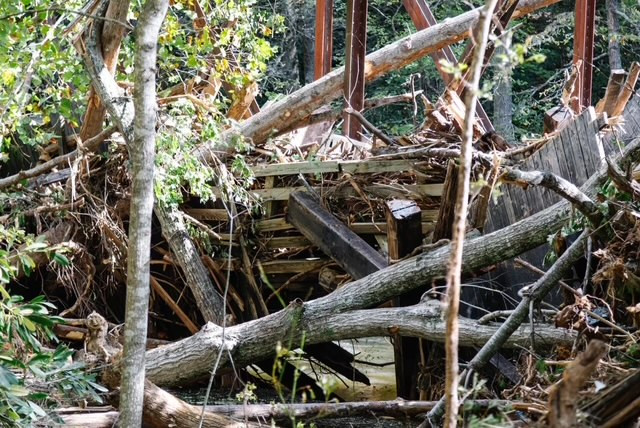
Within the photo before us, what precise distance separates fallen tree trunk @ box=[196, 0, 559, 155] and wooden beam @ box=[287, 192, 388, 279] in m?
0.88

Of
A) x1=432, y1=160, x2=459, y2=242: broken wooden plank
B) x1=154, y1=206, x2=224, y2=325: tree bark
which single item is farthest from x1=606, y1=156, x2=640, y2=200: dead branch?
x1=154, y1=206, x2=224, y2=325: tree bark

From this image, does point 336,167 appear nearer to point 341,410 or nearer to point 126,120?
point 126,120

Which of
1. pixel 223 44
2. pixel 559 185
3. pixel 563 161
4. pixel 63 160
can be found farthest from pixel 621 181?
pixel 63 160

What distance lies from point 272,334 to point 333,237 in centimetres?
124

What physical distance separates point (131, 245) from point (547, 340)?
2410mm

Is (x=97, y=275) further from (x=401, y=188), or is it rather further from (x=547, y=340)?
(x=547, y=340)

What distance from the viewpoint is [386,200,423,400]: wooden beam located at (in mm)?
6434

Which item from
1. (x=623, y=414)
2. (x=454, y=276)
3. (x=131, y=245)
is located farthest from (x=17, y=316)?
(x=623, y=414)

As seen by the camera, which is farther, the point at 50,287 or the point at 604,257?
the point at 50,287

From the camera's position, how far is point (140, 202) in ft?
15.6

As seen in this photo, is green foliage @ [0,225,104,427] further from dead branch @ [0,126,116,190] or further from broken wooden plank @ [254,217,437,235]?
broken wooden plank @ [254,217,437,235]

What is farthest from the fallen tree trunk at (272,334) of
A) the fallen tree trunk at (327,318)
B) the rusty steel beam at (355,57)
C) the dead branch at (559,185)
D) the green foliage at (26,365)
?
the rusty steel beam at (355,57)

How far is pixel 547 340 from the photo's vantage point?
503cm

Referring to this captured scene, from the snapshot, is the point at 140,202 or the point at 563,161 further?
the point at 563,161
